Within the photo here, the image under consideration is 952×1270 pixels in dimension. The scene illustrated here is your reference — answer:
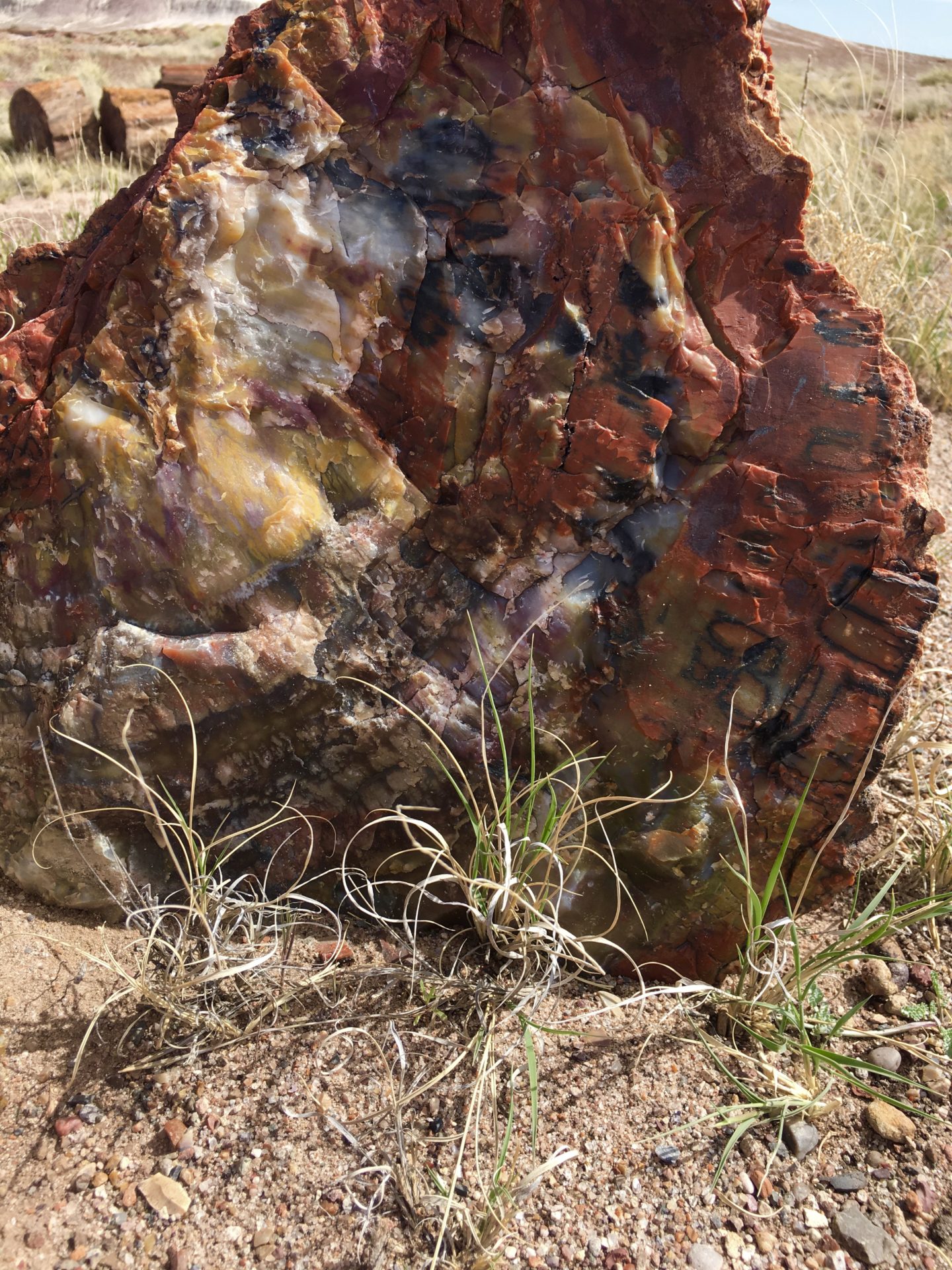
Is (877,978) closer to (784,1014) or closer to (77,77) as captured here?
(784,1014)

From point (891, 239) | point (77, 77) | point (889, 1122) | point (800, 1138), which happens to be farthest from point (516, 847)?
point (77, 77)

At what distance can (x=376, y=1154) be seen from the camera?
56.2 inches

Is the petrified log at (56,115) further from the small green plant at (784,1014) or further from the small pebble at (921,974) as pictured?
the small pebble at (921,974)

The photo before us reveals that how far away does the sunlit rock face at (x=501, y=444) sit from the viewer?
1.57 metres

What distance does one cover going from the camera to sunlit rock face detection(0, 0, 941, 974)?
5.14 ft

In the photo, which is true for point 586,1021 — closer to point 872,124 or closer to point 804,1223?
point 804,1223

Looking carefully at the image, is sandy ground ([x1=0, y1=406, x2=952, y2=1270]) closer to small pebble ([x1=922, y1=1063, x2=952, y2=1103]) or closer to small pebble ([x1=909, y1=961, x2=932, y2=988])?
small pebble ([x1=922, y1=1063, x2=952, y2=1103])

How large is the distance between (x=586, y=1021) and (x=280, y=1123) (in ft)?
1.84

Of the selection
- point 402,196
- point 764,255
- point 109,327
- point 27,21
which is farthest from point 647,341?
point 27,21

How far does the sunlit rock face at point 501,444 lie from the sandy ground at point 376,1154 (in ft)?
1.02

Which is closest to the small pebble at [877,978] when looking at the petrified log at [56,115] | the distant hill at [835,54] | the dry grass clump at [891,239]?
the distant hill at [835,54]

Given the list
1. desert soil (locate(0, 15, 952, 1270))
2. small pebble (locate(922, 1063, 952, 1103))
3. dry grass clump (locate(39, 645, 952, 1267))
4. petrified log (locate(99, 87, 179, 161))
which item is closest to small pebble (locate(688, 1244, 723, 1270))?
desert soil (locate(0, 15, 952, 1270))

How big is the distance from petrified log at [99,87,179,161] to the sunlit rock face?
699 centimetres

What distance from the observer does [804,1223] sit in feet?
4.62
